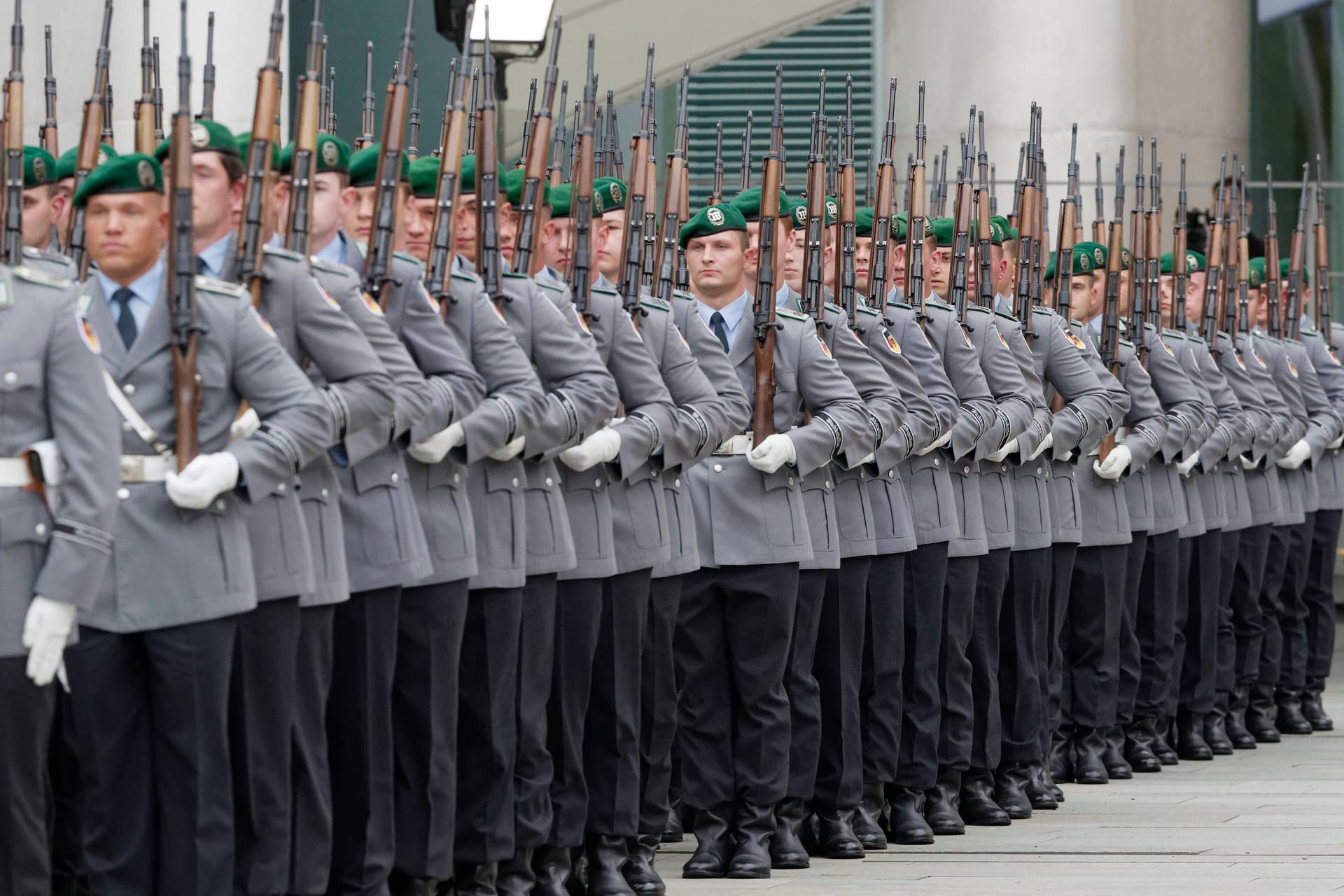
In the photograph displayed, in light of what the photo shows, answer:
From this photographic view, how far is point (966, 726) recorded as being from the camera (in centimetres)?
838

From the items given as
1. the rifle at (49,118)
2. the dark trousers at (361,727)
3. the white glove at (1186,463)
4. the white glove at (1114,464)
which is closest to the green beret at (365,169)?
the dark trousers at (361,727)

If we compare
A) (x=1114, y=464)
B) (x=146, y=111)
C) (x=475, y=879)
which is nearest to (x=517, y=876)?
(x=475, y=879)

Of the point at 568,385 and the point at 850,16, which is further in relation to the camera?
the point at 850,16

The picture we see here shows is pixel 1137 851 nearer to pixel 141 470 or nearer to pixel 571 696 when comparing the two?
pixel 571 696

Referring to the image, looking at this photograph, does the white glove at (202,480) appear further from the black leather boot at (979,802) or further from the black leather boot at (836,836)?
the black leather boot at (979,802)

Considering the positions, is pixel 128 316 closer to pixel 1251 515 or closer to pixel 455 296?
pixel 455 296

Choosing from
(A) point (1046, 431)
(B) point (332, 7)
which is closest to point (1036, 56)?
(B) point (332, 7)

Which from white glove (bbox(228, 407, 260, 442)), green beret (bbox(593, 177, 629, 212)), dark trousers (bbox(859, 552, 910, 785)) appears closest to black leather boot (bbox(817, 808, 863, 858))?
dark trousers (bbox(859, 552, 910, 785))

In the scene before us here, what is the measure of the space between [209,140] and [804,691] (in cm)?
270

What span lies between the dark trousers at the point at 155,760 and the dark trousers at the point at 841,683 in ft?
9.16

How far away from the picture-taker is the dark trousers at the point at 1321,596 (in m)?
12.2

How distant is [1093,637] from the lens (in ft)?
31.7

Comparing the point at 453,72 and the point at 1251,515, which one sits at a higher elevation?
the point at 453,72

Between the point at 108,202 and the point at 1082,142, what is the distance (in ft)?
38.7
